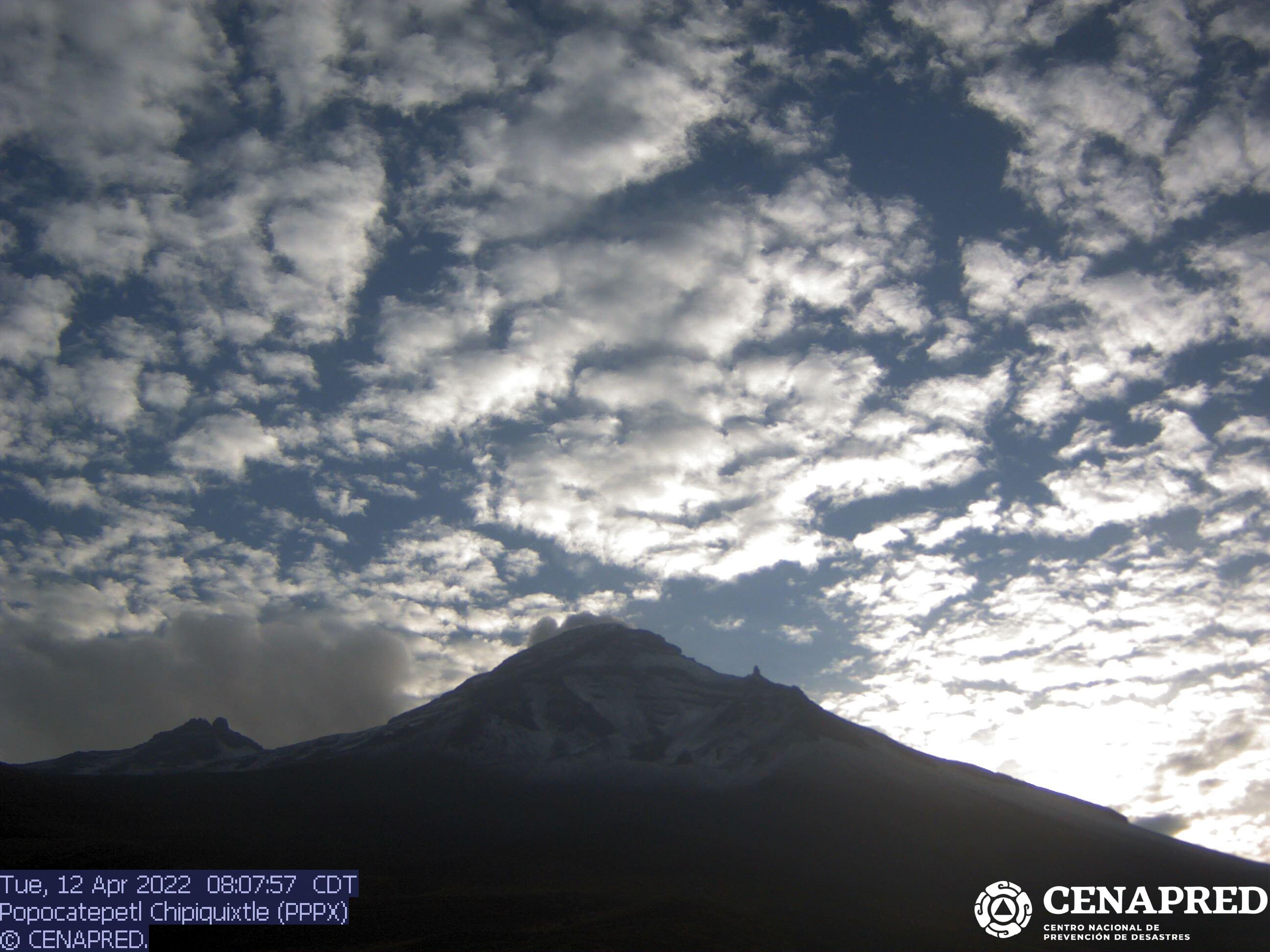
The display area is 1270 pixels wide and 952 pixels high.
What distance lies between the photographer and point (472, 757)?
18925cm

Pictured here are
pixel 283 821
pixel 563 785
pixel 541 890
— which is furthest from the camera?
A: pixel 563 785

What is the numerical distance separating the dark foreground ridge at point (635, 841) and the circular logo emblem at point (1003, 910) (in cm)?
129

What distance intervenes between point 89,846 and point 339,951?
4506cm

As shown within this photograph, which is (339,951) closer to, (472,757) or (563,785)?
(563,785)

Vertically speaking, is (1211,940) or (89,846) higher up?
(89,846)

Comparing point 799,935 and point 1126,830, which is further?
point 1126,830

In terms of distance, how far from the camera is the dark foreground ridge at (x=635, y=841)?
8756 cm

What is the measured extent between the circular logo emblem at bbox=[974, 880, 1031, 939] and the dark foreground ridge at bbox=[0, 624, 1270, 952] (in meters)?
1.29

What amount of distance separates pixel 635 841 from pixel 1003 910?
179ft

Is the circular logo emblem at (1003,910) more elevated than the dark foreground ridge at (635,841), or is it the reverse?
the dark foreground ridge at (635,841)

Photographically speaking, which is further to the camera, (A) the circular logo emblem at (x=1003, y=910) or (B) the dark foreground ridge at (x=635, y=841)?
(A) the circular logo emblem at (x=1003, y=910)

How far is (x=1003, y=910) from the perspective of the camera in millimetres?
98125

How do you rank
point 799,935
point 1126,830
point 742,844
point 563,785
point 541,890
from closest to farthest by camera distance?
point 799,935 < point 541,890 < point 742,844 < point 1126,830 < point 563,785

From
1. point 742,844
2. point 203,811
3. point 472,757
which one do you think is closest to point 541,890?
point 742,844
